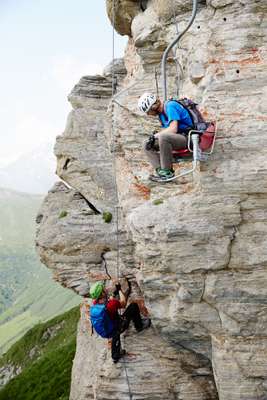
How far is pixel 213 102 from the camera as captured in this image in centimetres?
1293

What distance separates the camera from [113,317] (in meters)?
15.7

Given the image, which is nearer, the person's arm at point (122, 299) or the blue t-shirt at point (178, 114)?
the blue t-shirt at point (178, 114)

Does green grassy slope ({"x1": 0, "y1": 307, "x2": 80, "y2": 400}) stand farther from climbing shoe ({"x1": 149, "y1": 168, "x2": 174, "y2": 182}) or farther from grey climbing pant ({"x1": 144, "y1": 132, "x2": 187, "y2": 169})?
grey climbing pant ({"x1": 144, "y1": 132, "x2": 187, "y2": 169})

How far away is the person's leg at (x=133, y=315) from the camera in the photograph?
1625 centimetres

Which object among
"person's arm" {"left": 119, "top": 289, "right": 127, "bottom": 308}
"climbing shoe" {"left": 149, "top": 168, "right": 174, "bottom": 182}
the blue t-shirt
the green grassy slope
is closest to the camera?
the blue t-shirt

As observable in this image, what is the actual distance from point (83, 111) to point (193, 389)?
14996mm

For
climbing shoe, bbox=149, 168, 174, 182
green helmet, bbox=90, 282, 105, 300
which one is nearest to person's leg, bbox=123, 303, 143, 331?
green helmet, bbox=90, 282, 105, 300

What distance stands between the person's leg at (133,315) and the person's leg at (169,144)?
23.6 feet

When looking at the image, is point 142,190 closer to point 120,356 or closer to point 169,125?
point 169,125

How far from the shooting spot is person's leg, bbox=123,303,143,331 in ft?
53.3

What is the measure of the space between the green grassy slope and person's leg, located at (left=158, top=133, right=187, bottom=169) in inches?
931

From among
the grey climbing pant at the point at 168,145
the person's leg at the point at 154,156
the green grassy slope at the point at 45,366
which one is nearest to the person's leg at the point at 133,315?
the person's leg at the point at 154,156

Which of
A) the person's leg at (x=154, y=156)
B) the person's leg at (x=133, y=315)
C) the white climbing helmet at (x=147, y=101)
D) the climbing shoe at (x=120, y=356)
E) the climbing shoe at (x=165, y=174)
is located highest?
the white climbing helmet at (x=147, y=101)

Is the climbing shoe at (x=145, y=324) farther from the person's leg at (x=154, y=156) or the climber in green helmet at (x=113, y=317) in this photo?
the person's leg at (x=154, y=156)
